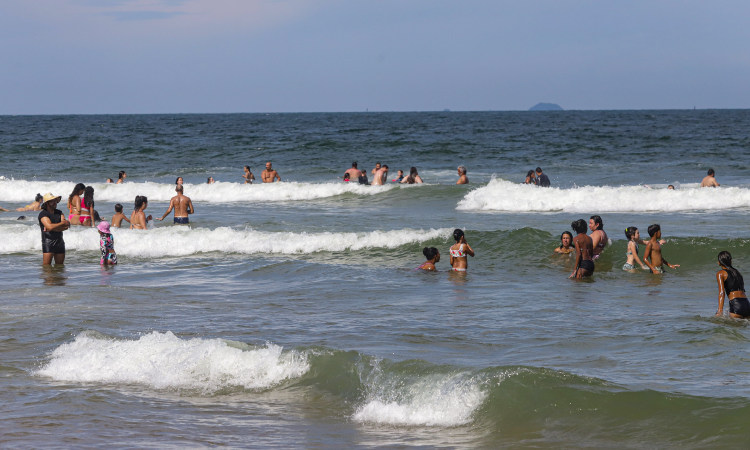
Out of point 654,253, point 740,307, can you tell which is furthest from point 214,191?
point 740,307

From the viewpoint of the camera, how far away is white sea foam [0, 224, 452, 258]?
1520 centimetres

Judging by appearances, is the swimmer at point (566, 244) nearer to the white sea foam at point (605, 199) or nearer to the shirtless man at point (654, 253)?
the shirtless man at point (654, 253)

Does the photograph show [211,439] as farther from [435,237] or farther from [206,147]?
[206,147]

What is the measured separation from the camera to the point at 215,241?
15555 millimetres

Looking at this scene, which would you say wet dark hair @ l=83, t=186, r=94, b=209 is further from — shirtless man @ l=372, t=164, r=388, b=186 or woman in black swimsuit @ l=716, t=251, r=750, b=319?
woman in black swimsuit @ l=716, t=251, r=750, b=319

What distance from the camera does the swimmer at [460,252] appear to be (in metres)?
12.2

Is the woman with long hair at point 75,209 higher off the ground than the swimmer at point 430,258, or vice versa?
→ the woman with long hair at point 75,209

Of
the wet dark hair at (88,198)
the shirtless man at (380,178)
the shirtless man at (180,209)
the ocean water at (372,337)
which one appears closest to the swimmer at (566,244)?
the ocean water at (372,337)

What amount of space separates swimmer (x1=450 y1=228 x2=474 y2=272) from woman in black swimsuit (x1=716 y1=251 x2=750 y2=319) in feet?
14.3

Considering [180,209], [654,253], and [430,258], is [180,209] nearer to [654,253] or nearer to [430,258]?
[430,258]

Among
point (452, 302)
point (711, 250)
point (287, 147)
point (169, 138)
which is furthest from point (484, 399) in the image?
point (169, 138)

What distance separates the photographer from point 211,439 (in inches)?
214

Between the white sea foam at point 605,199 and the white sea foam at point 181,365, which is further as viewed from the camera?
the white sea foam at point 605,199

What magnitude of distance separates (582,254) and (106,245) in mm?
8538
